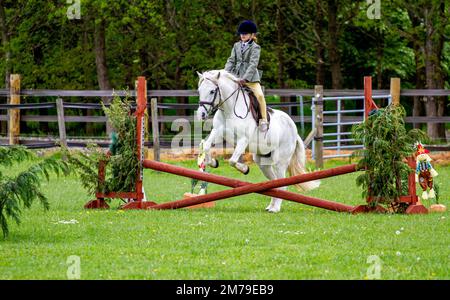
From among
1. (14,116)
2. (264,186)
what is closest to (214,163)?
(264,186)

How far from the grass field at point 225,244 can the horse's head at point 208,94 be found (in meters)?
1.52

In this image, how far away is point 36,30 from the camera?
35.5m

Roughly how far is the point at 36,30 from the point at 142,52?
12.7 feet

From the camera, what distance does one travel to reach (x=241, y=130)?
50.1ft

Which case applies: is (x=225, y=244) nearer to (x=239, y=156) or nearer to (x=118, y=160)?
(x=239, y=156)

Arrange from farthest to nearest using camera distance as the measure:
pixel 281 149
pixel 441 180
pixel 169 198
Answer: pixel 441 180, pixel 169 198, pixel 281 149

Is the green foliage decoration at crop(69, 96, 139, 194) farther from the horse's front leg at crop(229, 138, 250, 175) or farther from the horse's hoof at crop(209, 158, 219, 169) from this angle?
the horse's front leg at crop(229, 138, 250, 175)

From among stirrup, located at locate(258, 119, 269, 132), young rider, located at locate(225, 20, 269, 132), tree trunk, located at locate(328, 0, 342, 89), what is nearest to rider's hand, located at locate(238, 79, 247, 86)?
young rider, located at locate(225, 20, 269, 132)

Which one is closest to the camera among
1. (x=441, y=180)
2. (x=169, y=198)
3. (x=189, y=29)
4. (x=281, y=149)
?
(x=281, y=149)

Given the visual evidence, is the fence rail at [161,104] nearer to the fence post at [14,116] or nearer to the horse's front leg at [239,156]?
the fence post at [14,116]

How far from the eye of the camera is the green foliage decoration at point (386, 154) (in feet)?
46.4

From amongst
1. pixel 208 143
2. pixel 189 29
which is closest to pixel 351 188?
pixel 208 143

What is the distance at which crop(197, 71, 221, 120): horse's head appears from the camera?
14641mm
